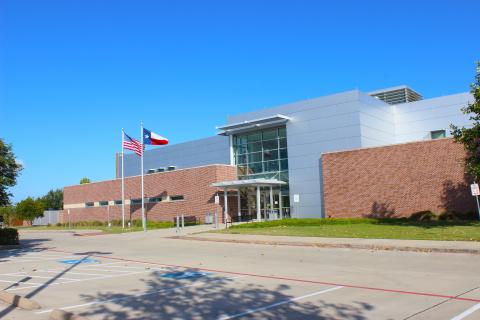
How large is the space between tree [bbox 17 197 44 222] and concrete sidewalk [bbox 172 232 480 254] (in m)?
48.0

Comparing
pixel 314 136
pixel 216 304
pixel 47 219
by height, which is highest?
pixel 314 136

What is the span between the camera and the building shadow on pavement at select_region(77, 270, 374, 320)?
7.63 metres

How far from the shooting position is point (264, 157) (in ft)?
138

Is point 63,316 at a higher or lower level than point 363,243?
lower

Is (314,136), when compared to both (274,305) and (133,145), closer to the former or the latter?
(133,145)

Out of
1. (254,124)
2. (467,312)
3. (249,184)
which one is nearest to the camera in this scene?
(467,312)

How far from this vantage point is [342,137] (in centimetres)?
3734

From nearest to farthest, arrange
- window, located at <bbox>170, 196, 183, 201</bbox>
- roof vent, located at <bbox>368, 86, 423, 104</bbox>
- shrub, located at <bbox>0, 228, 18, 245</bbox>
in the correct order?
1. shrub, located at <bbox>0, 228, 18, 245</bbox>
2. window, located at <bbox>170, 196, 183, 201</bbox>
3. roof vent, located at <bbox>368, 86, 423, 104</bbox>

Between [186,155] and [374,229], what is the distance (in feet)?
112

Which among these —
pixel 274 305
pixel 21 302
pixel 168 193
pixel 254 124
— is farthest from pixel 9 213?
pixel 274 305

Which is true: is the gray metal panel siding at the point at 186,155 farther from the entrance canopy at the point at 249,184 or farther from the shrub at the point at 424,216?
the shrub at the point at 424,216

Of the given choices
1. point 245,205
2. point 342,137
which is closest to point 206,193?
point 245,205

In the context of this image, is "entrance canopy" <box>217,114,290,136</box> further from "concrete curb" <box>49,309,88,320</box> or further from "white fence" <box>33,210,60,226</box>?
"white fence" <box>33,210,60,226</box>

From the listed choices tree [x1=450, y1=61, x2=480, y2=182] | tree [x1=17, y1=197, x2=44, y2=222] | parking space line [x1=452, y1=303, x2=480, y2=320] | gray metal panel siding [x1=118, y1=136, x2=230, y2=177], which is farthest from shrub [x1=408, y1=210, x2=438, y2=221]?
tree [x1=17, y1=197, x2=44, y2=222]
